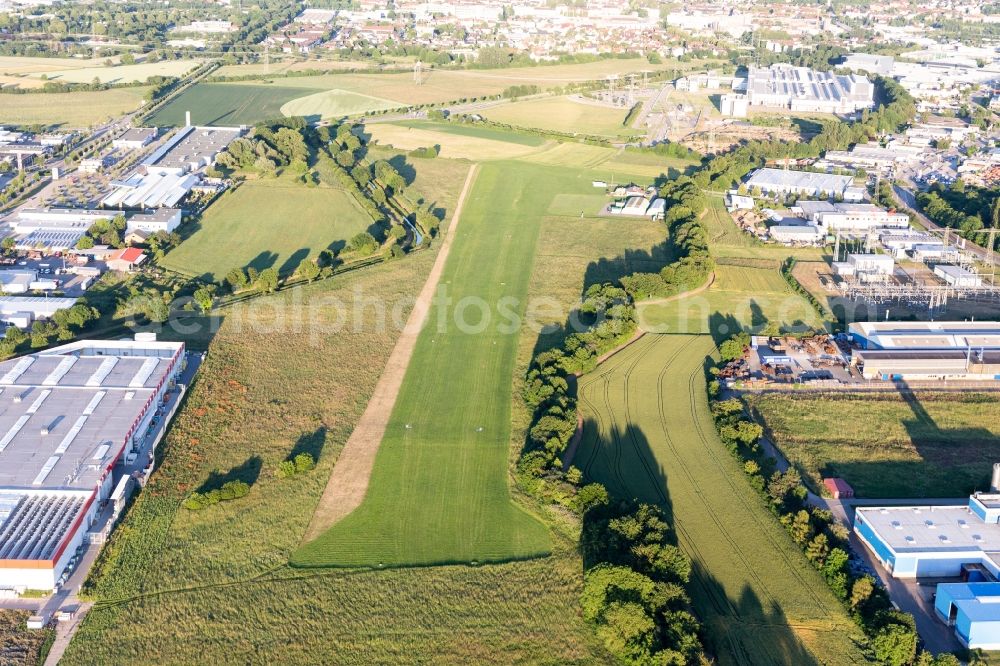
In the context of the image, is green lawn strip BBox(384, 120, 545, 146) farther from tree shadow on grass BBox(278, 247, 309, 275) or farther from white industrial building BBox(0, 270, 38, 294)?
white industrial building BBox(0, 270, 38, 294)

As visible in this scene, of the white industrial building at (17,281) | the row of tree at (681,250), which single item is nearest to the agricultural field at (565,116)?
the row of tree at (681,250)

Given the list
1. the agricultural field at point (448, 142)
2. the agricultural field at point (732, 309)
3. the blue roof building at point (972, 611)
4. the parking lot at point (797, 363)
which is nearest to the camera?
the blue roof building at point (972, 611)

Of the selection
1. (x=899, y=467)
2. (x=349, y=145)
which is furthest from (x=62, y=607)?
(x=349, y=145)

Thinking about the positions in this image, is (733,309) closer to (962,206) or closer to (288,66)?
(962,206)

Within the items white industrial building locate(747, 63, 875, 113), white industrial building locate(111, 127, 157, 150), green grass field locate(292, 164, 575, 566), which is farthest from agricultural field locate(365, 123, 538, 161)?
white industrial building locate(747, 63, 875, 113)

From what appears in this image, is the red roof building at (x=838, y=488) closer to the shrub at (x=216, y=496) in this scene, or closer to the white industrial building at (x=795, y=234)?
the shrub at (x=216, y=496)

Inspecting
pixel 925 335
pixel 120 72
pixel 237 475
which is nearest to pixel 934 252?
pixel 925 335
